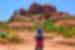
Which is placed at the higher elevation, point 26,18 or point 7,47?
point 26,18

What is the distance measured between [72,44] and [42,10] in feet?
4.80

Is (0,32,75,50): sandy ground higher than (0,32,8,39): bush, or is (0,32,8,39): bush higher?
(0,32,8,39): bush

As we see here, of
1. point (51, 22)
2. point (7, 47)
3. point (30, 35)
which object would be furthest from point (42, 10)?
point (7, 47)

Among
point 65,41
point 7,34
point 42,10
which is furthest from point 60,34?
point 7,34

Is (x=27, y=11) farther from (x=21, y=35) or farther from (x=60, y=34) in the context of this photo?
(x=60, y=34)

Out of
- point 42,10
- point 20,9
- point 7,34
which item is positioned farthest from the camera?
point 42,10

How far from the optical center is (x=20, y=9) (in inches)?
284

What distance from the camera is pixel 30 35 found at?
25.0ft

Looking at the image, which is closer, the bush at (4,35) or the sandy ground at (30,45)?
the sandy ground at (30,45)

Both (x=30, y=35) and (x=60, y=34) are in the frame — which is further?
(x=60, y=34)

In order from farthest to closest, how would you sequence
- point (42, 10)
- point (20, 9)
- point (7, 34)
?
point (42, 10), point (7, 34), point (20, 9)

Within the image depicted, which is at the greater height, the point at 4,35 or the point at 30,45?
the point at 4,35

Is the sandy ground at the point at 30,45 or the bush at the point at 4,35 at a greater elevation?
the bush at the point at 4,35

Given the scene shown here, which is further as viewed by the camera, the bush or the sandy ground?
the bush
